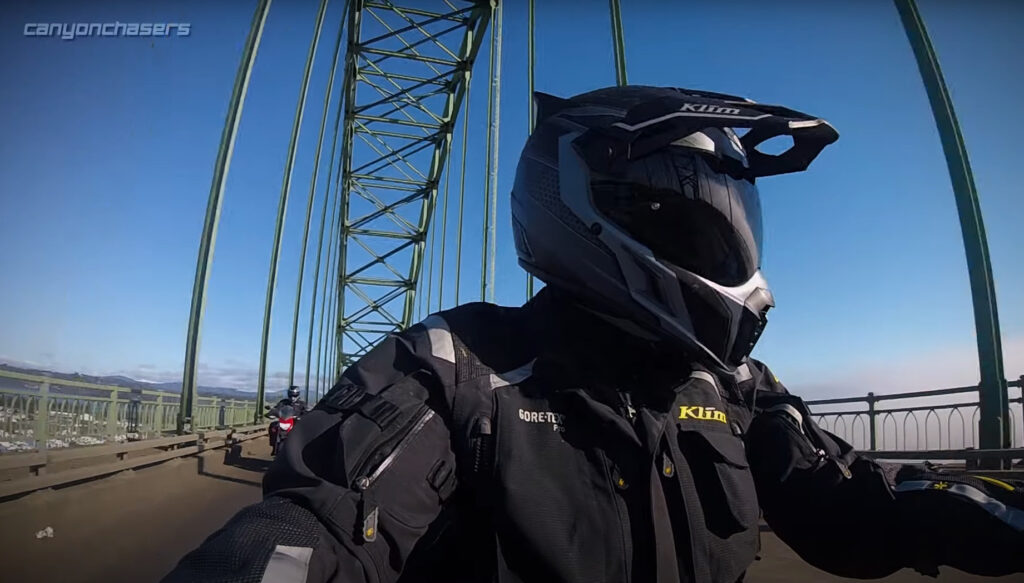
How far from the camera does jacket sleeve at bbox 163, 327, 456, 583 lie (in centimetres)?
90

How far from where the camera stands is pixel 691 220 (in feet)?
4.50

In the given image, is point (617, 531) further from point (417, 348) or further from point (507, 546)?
point (417, 348)

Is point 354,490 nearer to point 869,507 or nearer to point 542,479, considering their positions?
point 542,479

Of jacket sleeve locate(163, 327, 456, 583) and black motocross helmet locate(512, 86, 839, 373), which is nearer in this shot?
jacket sleeve locate(163, 327, 456, 583)

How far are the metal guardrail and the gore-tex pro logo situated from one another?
12.9 ft

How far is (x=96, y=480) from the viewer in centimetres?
518

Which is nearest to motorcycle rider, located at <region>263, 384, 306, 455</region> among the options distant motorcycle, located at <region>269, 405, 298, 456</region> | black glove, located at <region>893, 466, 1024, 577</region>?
distant motorcycle, located at <region>269, 405, 298, 456</region>

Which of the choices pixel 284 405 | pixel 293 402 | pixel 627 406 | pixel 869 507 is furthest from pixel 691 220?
pixel 293 402

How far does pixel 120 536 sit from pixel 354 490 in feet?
14.5

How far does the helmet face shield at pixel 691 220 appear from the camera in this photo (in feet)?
4.50

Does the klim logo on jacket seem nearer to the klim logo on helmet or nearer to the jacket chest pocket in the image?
the jacket chest pocket

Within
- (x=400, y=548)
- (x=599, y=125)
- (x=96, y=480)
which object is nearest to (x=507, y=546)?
(x=400, y=548)

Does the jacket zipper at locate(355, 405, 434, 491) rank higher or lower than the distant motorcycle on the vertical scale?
higher

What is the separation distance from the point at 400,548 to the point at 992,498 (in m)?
1.34
